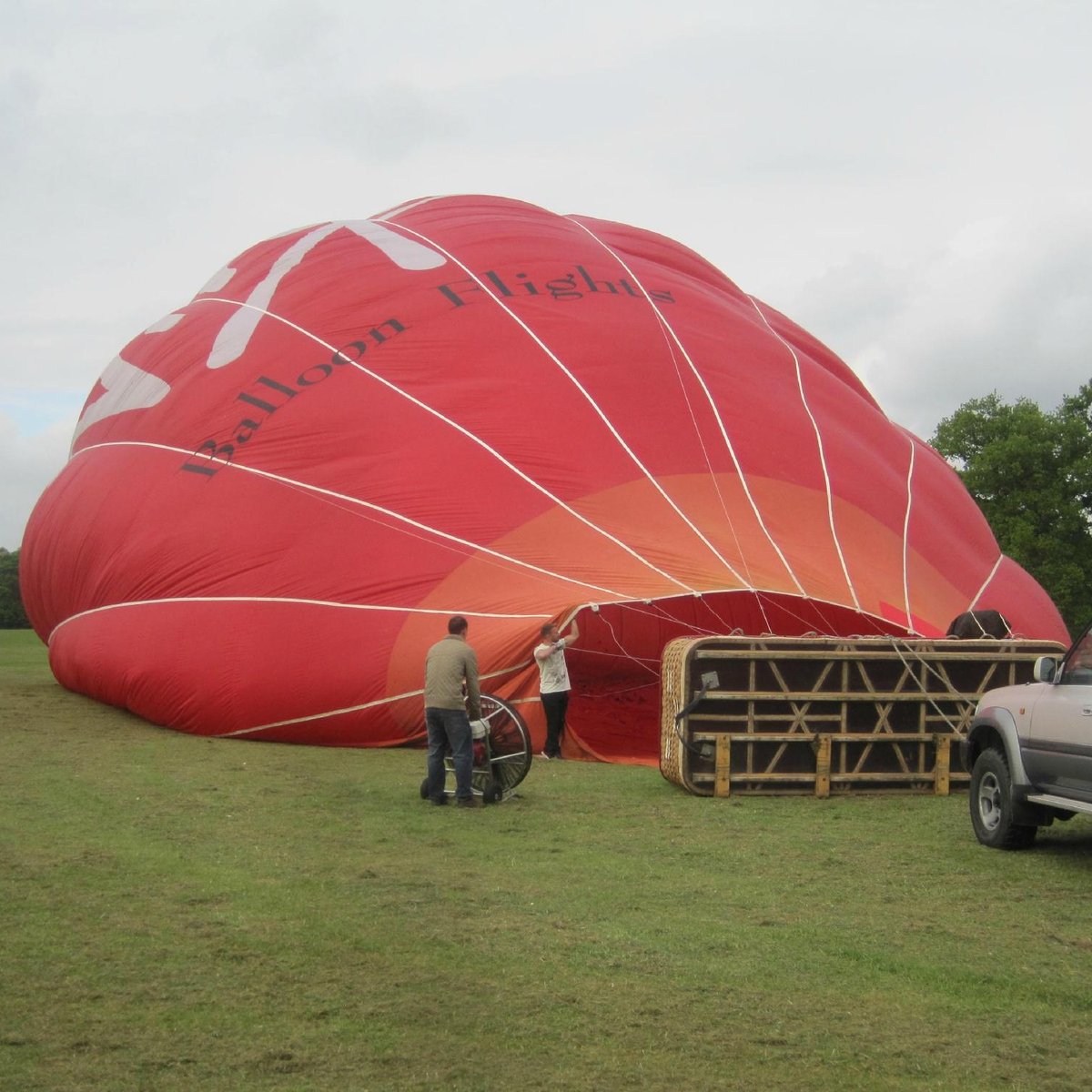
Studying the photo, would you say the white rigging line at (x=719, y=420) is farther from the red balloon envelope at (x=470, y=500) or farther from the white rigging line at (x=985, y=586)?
the white rigging line at (x=985, y=586)

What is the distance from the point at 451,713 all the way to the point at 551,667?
82.2 inches

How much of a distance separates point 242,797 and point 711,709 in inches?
118

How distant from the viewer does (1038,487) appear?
149 feet

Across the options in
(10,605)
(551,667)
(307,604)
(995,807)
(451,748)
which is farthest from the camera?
(10,605)

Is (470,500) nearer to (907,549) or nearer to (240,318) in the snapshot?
(240,318)

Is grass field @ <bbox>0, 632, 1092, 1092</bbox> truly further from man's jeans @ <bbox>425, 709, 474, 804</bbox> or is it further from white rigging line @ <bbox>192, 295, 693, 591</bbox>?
white rigging line @ <bbox>192, 295, 693, 591</bbox>

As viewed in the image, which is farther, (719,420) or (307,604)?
(719,420)

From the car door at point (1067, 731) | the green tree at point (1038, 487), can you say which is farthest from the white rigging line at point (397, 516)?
the green tree at point (1038, 487)

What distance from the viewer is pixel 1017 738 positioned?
7.37 metres

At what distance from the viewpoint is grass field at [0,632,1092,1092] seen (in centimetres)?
397

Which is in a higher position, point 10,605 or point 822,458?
point 822,458

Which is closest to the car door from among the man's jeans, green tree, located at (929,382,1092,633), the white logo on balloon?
A: the man's jeans

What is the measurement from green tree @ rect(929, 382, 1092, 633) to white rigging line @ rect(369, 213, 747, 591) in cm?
3219

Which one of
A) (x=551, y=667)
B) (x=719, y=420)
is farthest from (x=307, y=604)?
(x=719, y=420)
